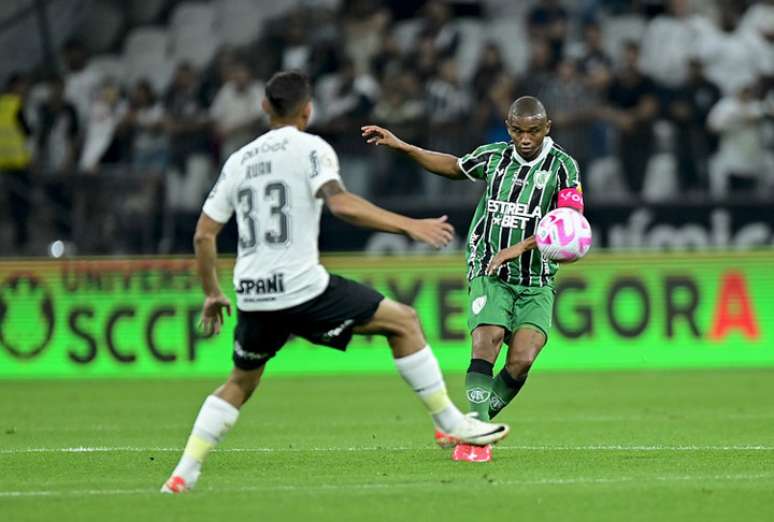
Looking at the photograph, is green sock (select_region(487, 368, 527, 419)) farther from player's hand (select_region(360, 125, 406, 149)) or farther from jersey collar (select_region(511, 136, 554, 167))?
player's hand (select_region(360, 125, 406, 149))

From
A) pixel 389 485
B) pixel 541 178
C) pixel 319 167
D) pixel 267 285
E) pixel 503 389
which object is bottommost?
pixel 389 485

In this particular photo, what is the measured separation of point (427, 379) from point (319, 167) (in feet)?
4.19

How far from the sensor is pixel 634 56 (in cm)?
1969

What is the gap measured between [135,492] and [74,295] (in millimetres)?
10335

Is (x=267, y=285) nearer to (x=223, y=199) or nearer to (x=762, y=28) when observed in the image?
(x=223, y=199)

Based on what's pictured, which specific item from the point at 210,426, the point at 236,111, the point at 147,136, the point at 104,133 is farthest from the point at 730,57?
the point at 210,426

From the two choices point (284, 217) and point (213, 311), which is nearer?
point (284, 217)

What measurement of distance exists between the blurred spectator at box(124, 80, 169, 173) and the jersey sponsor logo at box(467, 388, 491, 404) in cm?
→ 1103

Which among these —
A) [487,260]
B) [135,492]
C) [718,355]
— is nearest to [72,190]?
[718,355]

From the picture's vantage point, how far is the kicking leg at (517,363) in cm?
1024

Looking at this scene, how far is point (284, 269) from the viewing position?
8047 mm

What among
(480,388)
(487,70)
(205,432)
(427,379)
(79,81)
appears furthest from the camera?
(79,81)

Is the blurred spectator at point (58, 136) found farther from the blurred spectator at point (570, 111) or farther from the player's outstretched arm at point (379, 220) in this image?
the player's outstretched arm at point (379, 220)

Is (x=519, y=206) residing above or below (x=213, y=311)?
above
